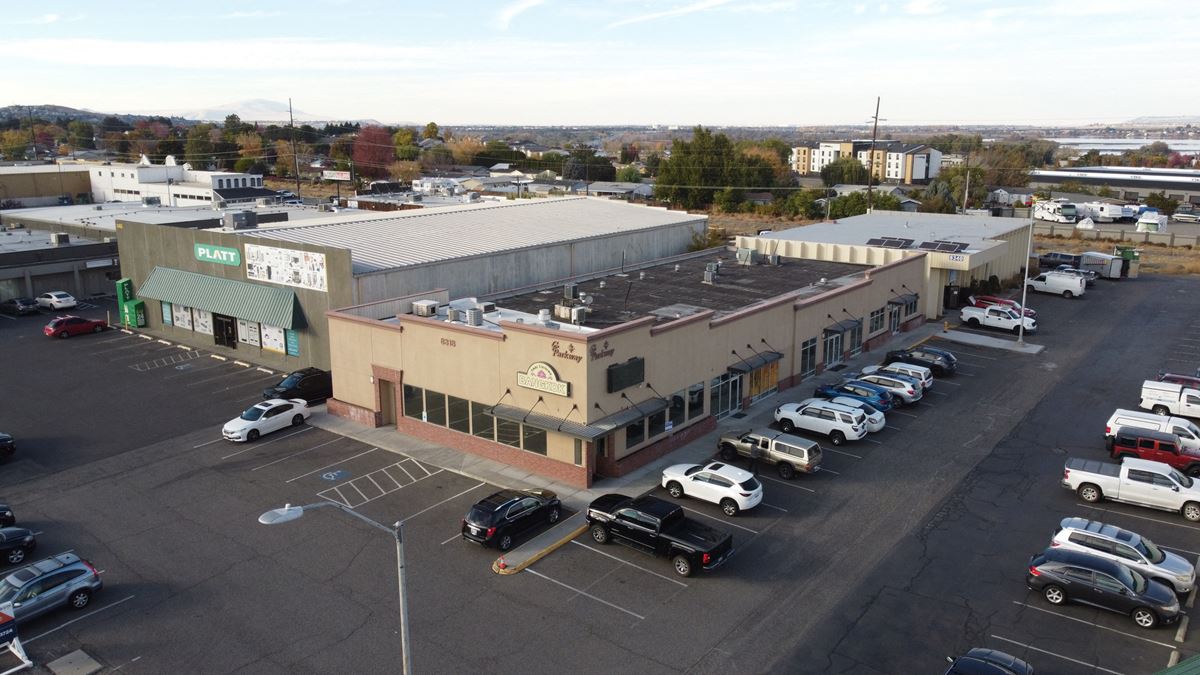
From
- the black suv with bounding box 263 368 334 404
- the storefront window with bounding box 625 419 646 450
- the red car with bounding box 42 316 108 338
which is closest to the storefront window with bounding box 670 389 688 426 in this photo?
the storefront window with bounding box 625 419 646 450

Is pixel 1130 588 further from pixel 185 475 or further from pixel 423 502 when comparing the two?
pixel 185 475

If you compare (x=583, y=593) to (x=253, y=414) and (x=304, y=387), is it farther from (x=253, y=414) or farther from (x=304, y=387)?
(x=304, y=387)

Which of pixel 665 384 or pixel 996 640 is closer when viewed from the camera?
pixel 996 640

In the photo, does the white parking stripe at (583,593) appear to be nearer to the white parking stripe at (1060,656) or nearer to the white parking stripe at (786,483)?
the white parking stripe at (1060,656)

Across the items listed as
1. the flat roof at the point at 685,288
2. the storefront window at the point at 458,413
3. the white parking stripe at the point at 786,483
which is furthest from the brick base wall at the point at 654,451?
the storefront window at the point at 458,413

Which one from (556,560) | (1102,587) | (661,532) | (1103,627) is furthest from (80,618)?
(1102,587)

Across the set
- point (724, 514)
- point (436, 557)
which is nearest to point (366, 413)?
point (436, 557)
